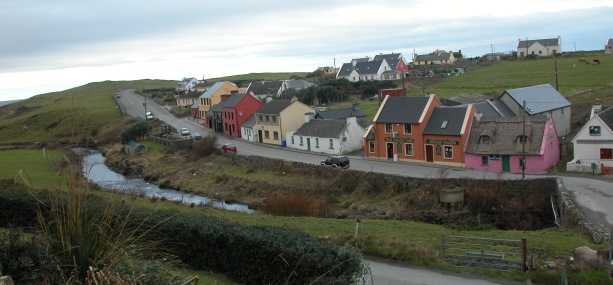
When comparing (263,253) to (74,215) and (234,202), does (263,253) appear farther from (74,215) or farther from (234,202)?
(234,202)

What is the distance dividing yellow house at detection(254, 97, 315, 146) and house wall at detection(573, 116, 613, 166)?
2785cm

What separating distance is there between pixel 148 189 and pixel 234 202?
32.2 ft

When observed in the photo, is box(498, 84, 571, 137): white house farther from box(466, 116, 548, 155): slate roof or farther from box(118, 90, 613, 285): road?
box(118, 90, 613, 285): road

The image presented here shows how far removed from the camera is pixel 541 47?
13188cm

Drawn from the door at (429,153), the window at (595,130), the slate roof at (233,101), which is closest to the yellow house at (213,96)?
the slate roof at (233,101)

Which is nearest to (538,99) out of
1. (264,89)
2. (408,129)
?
(408,129)

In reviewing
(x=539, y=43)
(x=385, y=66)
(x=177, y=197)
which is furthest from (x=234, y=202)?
(x=539, y=43)

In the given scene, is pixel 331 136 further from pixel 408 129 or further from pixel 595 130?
pixel 595 130

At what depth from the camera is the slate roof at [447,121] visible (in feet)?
136

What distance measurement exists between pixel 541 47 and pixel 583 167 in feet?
348

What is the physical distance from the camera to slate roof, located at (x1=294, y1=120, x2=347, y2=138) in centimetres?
5062

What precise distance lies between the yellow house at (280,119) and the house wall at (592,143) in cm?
2785

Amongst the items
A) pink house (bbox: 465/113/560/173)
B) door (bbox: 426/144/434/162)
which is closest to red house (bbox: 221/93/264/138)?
door (bbox: 426/144/434/162)

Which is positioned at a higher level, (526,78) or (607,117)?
(526,78)
